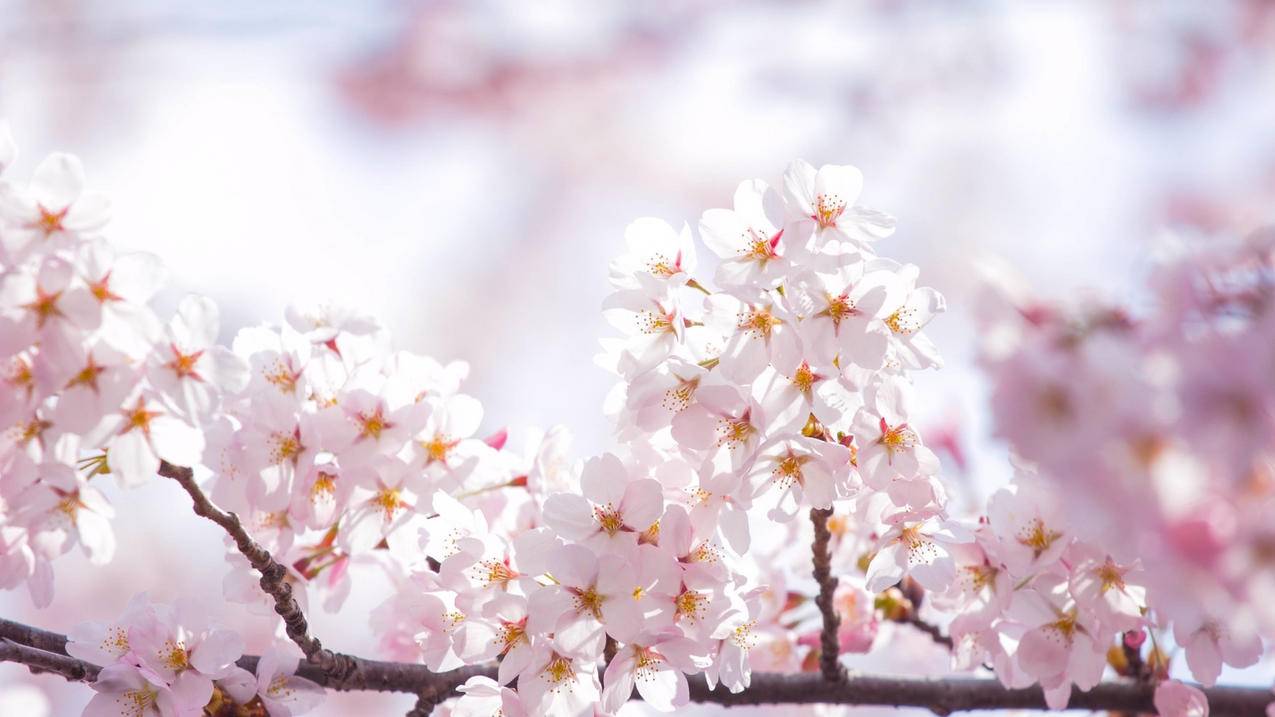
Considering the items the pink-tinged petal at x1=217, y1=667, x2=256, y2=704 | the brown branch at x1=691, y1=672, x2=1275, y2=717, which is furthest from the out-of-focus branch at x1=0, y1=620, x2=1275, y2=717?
the pink-tinged petal at x1=217, y1=667, x2=256, y2=704

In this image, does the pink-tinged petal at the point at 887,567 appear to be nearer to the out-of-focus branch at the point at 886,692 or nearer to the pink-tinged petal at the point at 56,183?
the out-of-focus branch at the point at 886,692

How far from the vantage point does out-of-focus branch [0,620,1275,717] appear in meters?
1.43

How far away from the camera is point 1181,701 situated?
141cm

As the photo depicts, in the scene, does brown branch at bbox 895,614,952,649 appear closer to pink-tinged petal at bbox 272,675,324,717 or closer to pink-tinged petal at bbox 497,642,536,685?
pink-tinged petal at bbox 497,642,536,685

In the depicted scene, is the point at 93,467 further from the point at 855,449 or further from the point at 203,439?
the point at 855,449

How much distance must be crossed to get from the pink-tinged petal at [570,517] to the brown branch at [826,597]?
1.10ft

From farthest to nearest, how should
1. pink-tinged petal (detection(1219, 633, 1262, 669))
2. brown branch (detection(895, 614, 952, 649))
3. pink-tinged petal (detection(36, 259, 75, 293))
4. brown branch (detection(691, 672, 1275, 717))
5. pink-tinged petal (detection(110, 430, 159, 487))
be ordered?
brown branch (detection(895, 614, 952, 649)) < brown branch (detection(691, 672, 1275, 717)) < pink-tinged petal (detection(1219, 633, 1262, 669)) < pink-tinged petal (detection(110, 430, 159, 487)) < pink-tinged petal (detection(36, 259, 75, 293))

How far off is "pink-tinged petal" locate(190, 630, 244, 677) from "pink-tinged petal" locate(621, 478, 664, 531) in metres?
0.56

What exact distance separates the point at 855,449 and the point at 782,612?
0.54m

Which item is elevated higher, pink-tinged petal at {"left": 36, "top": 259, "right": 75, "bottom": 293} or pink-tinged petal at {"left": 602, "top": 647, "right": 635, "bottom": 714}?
pink-tinged petal at {"left": 36, "top": 259, "right": 75, "bottom": 293}

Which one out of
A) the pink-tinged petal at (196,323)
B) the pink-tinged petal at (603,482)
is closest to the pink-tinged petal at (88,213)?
the pink-tinged petal at (196,323)

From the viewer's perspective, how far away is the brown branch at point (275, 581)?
1207mm

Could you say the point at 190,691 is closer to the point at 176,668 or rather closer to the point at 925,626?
the point at 176,668

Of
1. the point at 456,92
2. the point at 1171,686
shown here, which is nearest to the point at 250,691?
the point at 1171,686
